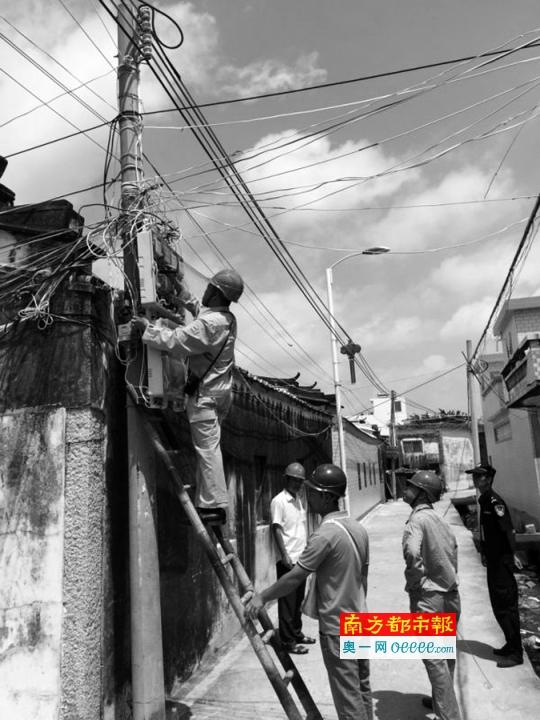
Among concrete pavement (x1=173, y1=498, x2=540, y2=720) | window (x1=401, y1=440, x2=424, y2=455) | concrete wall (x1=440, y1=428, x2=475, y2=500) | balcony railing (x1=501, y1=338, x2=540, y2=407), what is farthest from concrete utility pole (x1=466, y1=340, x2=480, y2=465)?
window (x1=401, y1=440, x2=424, y2=455)

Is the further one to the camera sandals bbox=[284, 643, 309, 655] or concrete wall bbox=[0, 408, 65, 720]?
sandals bbox=[284, 643, 309, 655]

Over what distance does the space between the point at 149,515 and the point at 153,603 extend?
23.2 inches

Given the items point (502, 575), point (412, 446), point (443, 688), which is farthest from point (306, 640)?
point (412, 446)

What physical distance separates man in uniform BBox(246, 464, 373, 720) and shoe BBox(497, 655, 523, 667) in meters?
2.69

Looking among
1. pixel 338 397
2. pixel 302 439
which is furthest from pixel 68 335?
pixel 338 397

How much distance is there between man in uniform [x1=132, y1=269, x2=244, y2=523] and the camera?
13.2ft

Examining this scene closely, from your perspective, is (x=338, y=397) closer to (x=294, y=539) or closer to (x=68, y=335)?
(x=294, y=539)

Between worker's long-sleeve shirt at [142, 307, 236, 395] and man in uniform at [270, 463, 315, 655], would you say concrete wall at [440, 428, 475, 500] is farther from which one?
worker's long-sleeve shirt at [142, 307, 236, 395]

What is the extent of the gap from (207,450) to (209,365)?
597mm

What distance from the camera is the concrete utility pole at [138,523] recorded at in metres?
3.94

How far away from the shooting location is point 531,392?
967 centimetres

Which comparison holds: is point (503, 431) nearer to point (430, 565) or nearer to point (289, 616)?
point (289, 616)

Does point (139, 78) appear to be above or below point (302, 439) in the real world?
above

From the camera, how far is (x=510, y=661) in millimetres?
5754
